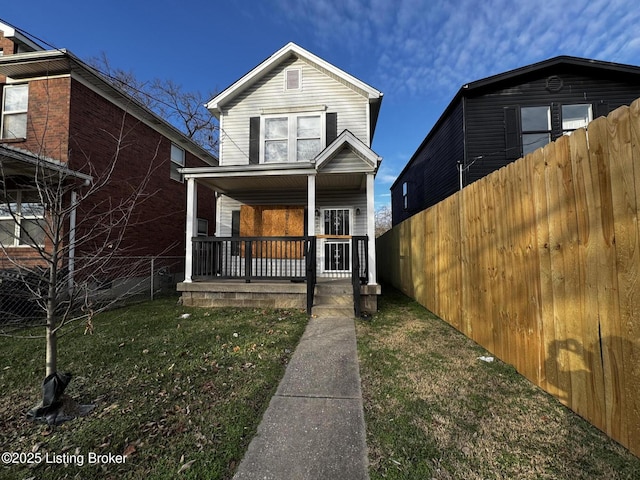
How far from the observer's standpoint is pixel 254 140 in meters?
9.14

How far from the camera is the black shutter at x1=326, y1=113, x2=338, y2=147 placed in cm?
883

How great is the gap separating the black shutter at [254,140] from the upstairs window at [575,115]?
9574 mm

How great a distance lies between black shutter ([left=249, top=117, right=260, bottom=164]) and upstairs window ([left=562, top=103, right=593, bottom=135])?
9574 mm

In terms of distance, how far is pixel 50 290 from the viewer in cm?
253

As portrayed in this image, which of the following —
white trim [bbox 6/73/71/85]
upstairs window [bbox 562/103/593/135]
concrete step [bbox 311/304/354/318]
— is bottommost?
concrete step [bbox 311/304/354/318]

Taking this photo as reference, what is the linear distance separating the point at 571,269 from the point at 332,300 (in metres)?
4.42

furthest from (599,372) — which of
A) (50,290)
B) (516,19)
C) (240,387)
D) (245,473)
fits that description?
(516,19)

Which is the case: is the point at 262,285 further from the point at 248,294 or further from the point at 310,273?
the point at 310,273

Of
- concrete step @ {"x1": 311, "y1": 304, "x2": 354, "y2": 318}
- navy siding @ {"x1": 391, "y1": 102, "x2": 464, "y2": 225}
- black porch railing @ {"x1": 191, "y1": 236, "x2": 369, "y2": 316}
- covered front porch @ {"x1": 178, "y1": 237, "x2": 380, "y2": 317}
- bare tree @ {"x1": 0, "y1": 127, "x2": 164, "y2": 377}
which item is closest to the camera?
bare tree @ {"x1": 0, "y1": 127, "x2": 164, "y2": 377}

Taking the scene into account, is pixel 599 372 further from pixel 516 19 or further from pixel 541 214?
pixel 516 19

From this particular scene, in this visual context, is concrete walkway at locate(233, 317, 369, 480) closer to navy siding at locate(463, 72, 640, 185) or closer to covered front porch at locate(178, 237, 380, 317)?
covered front porch at locate(178, 237, 380, 317)

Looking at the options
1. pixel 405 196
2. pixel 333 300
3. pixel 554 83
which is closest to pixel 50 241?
pixel 333 300

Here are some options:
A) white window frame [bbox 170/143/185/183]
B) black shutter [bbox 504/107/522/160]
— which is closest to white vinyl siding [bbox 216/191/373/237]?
white window frame [bbox 170/143/185/183]

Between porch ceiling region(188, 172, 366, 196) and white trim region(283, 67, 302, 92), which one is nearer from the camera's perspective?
porch ceiling region(188, 172, 366, 196)
